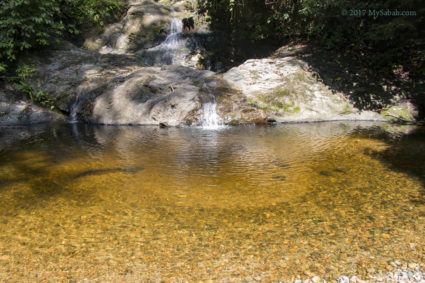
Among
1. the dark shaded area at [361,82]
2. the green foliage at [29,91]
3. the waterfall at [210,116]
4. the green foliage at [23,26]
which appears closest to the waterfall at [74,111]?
the green foliage at [29,91]

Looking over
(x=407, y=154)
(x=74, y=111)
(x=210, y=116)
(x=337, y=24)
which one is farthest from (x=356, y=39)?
(x=74, y=111)

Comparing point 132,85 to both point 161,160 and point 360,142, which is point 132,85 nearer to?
point 161,160

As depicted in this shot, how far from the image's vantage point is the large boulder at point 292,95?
1036 cm

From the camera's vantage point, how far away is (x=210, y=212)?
3695 millimetres

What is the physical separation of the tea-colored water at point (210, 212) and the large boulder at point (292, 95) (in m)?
3.54

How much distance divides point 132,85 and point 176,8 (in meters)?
10.3

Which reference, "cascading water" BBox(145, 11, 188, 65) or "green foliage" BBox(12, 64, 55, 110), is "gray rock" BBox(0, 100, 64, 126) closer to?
"green foliage" BBox(12, 64, 55, 110)

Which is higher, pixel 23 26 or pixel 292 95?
pixel 23 26

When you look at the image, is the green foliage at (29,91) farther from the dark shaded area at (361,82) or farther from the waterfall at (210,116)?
the dark shaded area at (361,82)

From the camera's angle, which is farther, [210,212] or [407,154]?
[407,154]

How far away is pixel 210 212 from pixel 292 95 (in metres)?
8.01

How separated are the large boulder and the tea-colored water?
Result: 139 inches

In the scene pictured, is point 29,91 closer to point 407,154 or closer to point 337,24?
point 407,154

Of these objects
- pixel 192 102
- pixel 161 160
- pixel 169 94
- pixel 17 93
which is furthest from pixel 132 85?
pixel 161 160
